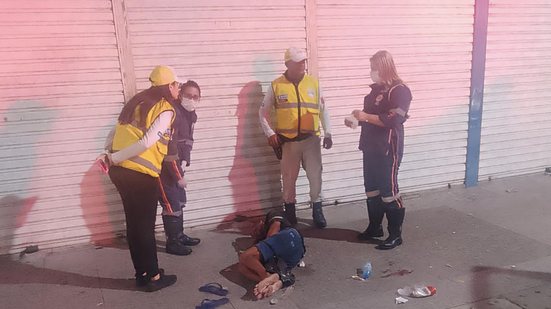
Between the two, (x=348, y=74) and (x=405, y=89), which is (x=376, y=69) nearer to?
(x=405, y=89)

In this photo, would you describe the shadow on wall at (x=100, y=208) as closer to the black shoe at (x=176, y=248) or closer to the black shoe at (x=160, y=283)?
the black shoe at (x=176, y=248)

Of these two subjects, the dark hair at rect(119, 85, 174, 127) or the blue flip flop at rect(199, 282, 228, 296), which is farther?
the blue flip flop at rect(199, 282, 228, 296)

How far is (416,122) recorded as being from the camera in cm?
673

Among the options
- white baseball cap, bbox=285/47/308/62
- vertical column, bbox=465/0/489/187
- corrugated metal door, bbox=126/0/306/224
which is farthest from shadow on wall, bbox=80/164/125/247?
vertical column, bbox=465/0/489/187

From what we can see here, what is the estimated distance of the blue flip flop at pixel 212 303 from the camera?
3.98 m

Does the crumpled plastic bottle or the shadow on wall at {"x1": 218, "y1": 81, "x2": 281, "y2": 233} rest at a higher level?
the shadow on wall at {"x1": 218, "y1": 81, "x2": 281, "y2": 233}

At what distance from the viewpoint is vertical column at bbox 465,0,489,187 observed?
675 cm

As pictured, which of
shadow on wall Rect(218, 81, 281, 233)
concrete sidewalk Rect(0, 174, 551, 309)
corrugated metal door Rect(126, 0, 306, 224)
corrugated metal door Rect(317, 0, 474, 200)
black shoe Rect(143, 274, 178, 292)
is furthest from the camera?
corrugated metal door Rect(317, 0, 474, 200)

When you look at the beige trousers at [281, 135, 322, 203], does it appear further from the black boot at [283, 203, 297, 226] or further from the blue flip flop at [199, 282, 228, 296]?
the blue flip flop at [199, 282, 228, 296]

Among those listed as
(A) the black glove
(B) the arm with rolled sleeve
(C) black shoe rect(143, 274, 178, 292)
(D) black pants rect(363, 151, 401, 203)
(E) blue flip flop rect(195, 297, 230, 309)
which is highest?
(B) the arm with rolled sleeve

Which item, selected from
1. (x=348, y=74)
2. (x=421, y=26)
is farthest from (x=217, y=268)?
(x=421, y=26)

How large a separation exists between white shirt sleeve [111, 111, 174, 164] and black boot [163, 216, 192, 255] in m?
1.32

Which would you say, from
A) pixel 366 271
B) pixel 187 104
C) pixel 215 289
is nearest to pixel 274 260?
pixel 215 289

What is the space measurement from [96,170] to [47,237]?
0.87 metres
